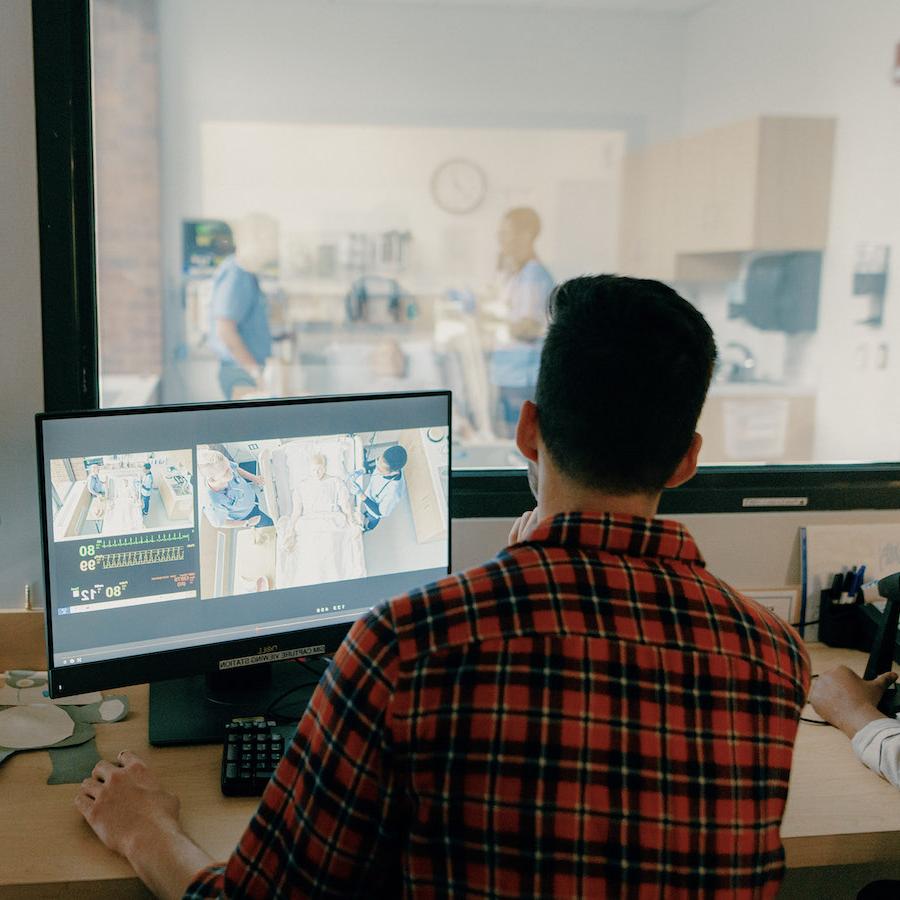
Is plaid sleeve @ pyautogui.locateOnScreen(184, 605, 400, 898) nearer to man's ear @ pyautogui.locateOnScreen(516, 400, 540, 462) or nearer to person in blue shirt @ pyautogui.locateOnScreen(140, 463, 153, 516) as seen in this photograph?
man's ear @ pyautogui.locateOnScreen(516, 400, 540, 462)

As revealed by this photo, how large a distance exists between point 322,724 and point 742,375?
3665mm

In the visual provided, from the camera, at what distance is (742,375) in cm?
413

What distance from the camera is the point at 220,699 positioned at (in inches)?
57.2

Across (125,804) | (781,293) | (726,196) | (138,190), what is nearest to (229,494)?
(125,804)

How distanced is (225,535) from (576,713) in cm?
72

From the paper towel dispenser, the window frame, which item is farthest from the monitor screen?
the paper towel dispenser

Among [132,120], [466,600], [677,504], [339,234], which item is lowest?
[677,504]

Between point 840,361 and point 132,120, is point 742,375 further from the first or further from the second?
point 132,120

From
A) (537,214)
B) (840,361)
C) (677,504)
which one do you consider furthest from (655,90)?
(677,504)

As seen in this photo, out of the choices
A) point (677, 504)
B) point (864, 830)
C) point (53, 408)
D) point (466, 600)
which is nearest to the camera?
point (466, 600)

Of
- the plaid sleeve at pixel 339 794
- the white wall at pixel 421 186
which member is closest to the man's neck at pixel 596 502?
the plaid sleeve at pixel 339 794

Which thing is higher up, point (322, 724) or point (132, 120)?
point (132, 120)

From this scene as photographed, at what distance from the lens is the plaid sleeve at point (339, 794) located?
736mm

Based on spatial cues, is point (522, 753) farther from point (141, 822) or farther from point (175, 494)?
point (175, 494)
